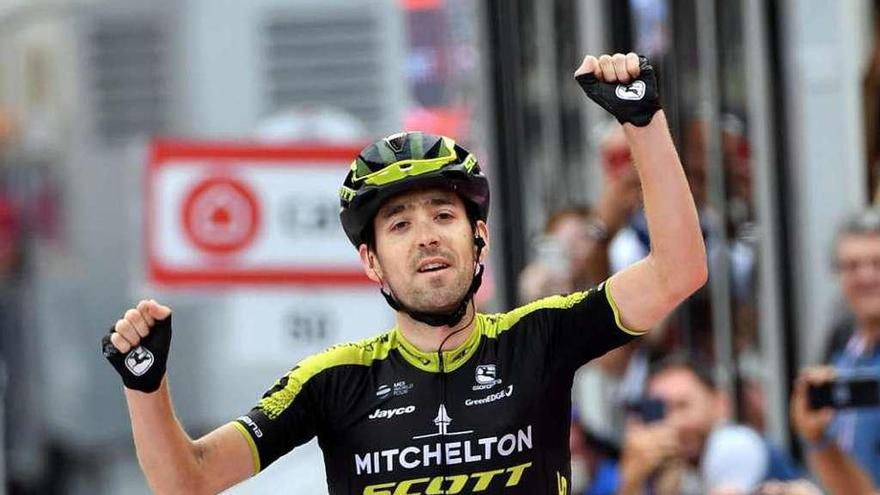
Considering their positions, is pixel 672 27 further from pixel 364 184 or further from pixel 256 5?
pixel 364 184

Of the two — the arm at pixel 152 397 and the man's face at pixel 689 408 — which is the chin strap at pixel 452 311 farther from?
the man's face at pixel 689 408

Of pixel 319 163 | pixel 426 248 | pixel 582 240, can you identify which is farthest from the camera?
pixel 582 240

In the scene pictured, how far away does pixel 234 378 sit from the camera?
10289 millimetres

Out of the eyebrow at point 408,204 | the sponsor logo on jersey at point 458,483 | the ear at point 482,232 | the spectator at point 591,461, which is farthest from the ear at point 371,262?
the spectator at point 591,461

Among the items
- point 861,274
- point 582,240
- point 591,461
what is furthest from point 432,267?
point 582,240

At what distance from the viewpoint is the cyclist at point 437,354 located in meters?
5.22

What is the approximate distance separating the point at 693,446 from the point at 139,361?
14.4ft

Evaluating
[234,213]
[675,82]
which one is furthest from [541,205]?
[234,213]

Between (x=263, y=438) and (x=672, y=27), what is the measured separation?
5875 mm

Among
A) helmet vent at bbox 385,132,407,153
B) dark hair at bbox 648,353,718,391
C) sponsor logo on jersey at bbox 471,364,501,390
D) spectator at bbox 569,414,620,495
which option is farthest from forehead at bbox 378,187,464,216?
spectator at bbox 569,414,620,495

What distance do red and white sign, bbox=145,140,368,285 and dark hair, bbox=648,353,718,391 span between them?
147 cm

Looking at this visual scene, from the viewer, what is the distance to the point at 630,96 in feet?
17.2

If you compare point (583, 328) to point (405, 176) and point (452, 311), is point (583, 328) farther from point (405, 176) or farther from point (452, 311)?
point (405, 176)

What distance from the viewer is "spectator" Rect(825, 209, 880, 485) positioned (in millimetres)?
8188
